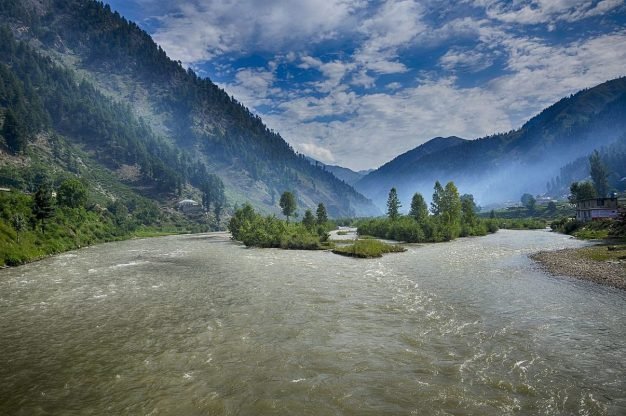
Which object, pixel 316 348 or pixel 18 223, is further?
pixel 18 223

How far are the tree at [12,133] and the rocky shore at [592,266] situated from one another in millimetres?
193051

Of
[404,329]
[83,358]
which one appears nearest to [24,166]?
[83,358]

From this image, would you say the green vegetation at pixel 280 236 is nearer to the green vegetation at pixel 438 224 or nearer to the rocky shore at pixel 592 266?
the green vegetation at pixel 438 224

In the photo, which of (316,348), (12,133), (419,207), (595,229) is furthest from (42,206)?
(595,229)

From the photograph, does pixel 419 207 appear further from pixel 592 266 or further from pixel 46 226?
pixel 46 226

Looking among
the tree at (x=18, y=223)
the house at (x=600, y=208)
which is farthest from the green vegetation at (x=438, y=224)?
the tree at (x=18, y=223)

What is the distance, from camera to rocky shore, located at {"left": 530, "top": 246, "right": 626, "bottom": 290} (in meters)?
35.2

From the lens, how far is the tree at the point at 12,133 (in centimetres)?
15012

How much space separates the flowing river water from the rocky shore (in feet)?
8.56

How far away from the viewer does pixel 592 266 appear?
139 feet

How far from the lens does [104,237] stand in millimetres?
111438

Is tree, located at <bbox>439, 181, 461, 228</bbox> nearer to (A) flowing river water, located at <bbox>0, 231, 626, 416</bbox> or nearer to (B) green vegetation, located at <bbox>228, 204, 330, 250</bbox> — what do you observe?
(B) green vegetation, located at <bbox>228, 204, 330, 250</bbox>

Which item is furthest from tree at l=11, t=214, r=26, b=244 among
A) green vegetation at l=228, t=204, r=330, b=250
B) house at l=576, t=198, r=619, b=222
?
house at l=576, t=198, r=619, b=222

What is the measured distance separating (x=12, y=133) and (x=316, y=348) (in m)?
189
